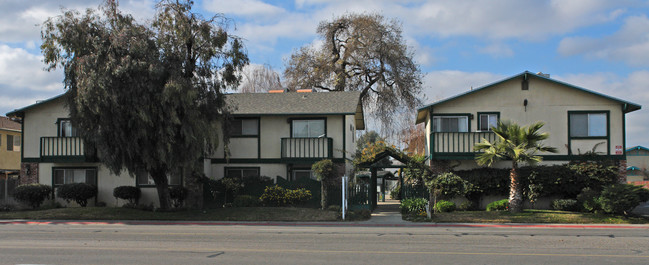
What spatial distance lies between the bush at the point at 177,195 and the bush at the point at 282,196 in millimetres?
3870

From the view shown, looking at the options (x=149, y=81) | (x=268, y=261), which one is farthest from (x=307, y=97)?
(x=268, y=261)

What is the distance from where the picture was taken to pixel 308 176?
94.6ft

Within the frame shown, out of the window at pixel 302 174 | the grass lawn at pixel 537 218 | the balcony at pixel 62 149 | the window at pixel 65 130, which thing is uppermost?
the window at pixel 65 130

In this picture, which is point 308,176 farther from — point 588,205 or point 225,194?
point 588,205

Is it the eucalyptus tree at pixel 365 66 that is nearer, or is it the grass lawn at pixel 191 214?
the grass lawn at pixel 191 214

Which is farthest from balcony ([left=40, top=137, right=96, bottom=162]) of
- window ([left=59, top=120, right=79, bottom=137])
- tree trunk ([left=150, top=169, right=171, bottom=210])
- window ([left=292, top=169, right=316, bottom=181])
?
window ([left=292, top=169, right=316, bottom=181])

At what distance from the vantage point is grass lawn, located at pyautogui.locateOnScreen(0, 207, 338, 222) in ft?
74.9

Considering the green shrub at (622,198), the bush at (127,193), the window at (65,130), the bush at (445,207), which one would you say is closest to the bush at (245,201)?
the bush at (127,193)

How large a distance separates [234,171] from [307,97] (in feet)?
18.7

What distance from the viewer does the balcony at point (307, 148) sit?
89.7 ft

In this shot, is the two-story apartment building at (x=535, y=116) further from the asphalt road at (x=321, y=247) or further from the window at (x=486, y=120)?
the asphalt road at (x=321, y=247)

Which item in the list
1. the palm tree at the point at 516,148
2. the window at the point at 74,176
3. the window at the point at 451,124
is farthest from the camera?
the window at the point at 74,176

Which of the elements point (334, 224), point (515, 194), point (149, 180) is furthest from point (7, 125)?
point (515, 194)

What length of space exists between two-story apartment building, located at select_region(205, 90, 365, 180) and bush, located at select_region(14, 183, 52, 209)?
8142mm
